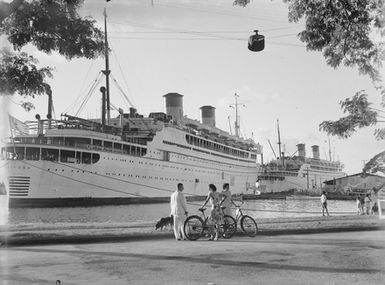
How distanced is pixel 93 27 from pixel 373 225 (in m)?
9.50

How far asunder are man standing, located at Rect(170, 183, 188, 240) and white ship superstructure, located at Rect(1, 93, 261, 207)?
98.8 ft

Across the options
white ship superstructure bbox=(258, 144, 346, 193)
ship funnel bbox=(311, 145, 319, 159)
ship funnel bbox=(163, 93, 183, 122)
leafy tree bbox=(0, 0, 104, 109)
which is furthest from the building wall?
leafy tree bbox=(0, 0, 104, 109)

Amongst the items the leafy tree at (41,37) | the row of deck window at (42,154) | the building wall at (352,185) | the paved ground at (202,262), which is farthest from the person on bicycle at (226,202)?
the building wall at (352,185)

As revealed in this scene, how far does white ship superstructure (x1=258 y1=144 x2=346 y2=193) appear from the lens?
3573 inches

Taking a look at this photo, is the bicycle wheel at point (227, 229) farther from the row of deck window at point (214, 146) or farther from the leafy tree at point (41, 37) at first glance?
the row of deck window at point (214, 146)

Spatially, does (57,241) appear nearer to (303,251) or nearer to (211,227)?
(211,227)

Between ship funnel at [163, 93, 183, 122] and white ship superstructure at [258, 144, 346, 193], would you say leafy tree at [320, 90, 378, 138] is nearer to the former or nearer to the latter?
ship funnel at [163, 93, 183, 122]

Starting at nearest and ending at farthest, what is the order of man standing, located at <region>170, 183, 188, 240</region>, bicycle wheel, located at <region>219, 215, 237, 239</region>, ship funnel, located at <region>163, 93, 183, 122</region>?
man standing, located at <region>170, 183, 188, 240</region> → bicycle wheel, located at <region>219, 215, 237, 239</region> → ship funnel, located at <region>163, 93, 183, 122</region>

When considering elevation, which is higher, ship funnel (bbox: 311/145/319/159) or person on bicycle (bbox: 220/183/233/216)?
ship funnel (bbox: 311/145/319/159)

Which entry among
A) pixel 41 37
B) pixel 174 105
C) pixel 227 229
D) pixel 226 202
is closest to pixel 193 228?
pixel 227 229

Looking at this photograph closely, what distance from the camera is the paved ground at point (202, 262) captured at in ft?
18.4

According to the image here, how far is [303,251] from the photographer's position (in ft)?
25.7

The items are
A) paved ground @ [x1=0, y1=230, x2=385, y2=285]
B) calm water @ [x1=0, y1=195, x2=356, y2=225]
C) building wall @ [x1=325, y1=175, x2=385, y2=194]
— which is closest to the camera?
paved ground @ [x1=0, y1=230, x2=385, y2=285]

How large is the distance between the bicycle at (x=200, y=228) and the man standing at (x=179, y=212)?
0.16 meters
